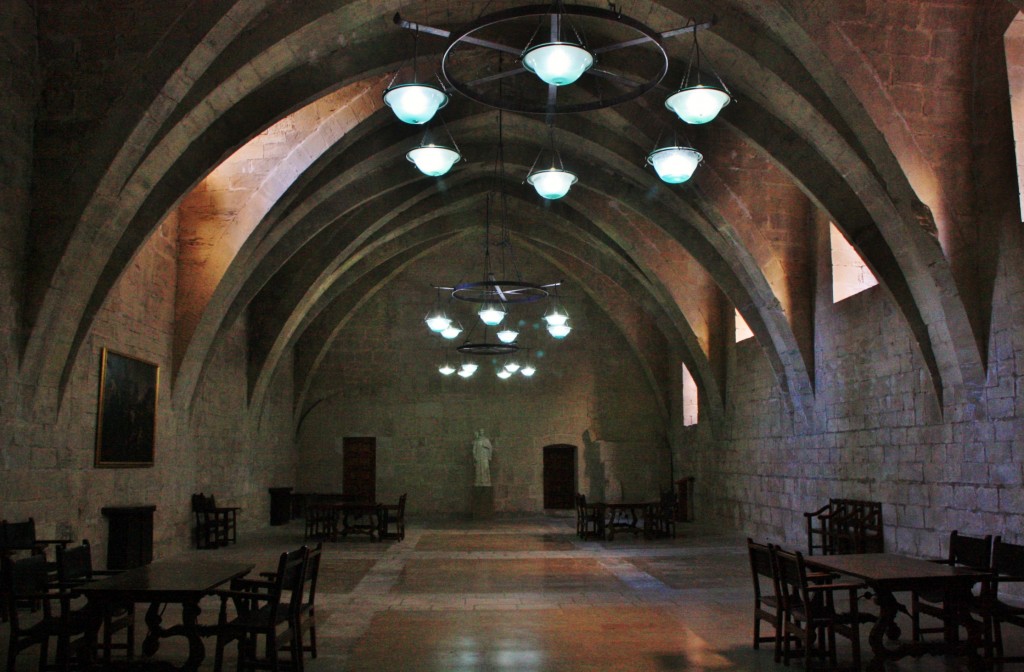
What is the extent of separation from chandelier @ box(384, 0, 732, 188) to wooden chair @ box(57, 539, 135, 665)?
3.83m

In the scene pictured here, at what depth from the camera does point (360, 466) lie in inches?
835

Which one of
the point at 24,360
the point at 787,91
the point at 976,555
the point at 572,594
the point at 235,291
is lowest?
the point at 572,594

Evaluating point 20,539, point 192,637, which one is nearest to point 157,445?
point 20,539

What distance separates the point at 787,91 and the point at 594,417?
1344 cm

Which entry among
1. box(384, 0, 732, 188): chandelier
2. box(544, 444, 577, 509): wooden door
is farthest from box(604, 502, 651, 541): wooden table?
box(384, 0, 732, 188): chandelier

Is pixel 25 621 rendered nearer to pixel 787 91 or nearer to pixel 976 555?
pixel 976 555

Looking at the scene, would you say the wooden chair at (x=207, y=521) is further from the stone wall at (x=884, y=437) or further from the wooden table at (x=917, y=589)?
the wooden table at (x=917, y=589)

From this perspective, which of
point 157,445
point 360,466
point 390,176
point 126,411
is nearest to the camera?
point 126,411

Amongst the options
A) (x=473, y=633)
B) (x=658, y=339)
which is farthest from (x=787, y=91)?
(x=658, y=339)

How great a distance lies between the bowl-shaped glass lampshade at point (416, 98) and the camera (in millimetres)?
6391

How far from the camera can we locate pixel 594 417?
21375 millimetres

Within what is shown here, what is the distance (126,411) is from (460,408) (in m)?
11.3

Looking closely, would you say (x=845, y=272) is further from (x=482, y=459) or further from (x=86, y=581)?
(x=86, y=581)

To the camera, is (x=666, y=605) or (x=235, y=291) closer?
(x=666, y=605)
